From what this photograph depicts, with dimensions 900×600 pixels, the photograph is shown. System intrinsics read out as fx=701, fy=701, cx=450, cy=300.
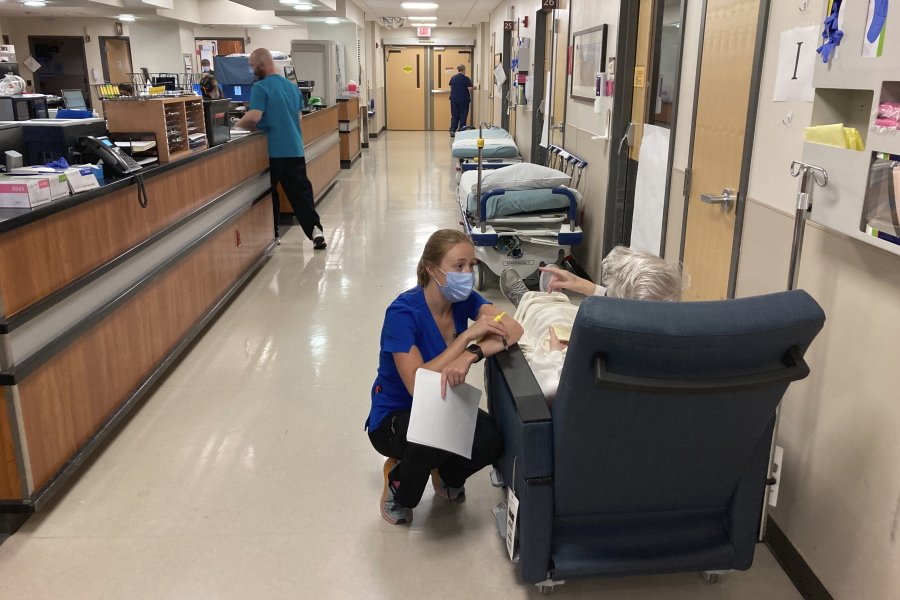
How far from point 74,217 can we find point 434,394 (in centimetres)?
156

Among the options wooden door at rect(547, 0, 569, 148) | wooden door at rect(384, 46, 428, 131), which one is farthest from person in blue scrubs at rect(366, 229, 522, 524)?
wooden door at rect(384, 46, 428, 131)

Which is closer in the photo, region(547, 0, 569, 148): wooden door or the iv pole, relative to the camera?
the iv pole

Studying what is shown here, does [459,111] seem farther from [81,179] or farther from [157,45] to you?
[81,179]

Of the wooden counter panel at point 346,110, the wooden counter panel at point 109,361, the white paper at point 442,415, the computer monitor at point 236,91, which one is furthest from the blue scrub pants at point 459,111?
the white paper at point 442,415

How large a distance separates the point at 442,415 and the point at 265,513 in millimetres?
834

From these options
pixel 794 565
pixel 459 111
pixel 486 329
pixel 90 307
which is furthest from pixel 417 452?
pixel 459 111

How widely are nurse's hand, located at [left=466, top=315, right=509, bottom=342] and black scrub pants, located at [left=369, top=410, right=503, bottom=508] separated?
0.30 m

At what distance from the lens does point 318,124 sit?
323 inches

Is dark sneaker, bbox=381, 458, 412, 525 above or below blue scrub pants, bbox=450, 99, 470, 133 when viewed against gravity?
below

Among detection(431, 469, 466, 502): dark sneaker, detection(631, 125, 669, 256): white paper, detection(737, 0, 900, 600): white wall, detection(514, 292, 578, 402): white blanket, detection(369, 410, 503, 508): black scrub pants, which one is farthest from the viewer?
detection(631, 125, 669, 256): white paper

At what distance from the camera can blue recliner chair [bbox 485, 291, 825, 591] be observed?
1.41 metres

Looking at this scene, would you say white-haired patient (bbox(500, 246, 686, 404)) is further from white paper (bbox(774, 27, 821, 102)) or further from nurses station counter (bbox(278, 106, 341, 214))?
nurses station counter (bbox(278, 106, 341, 214))

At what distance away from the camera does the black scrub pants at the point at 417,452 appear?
2.14m

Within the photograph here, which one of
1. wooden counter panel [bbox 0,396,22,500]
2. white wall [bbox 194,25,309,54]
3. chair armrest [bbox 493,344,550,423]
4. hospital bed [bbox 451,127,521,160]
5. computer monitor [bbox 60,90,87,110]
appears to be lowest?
wooden counter panel [bbox 0,396,22,500]
